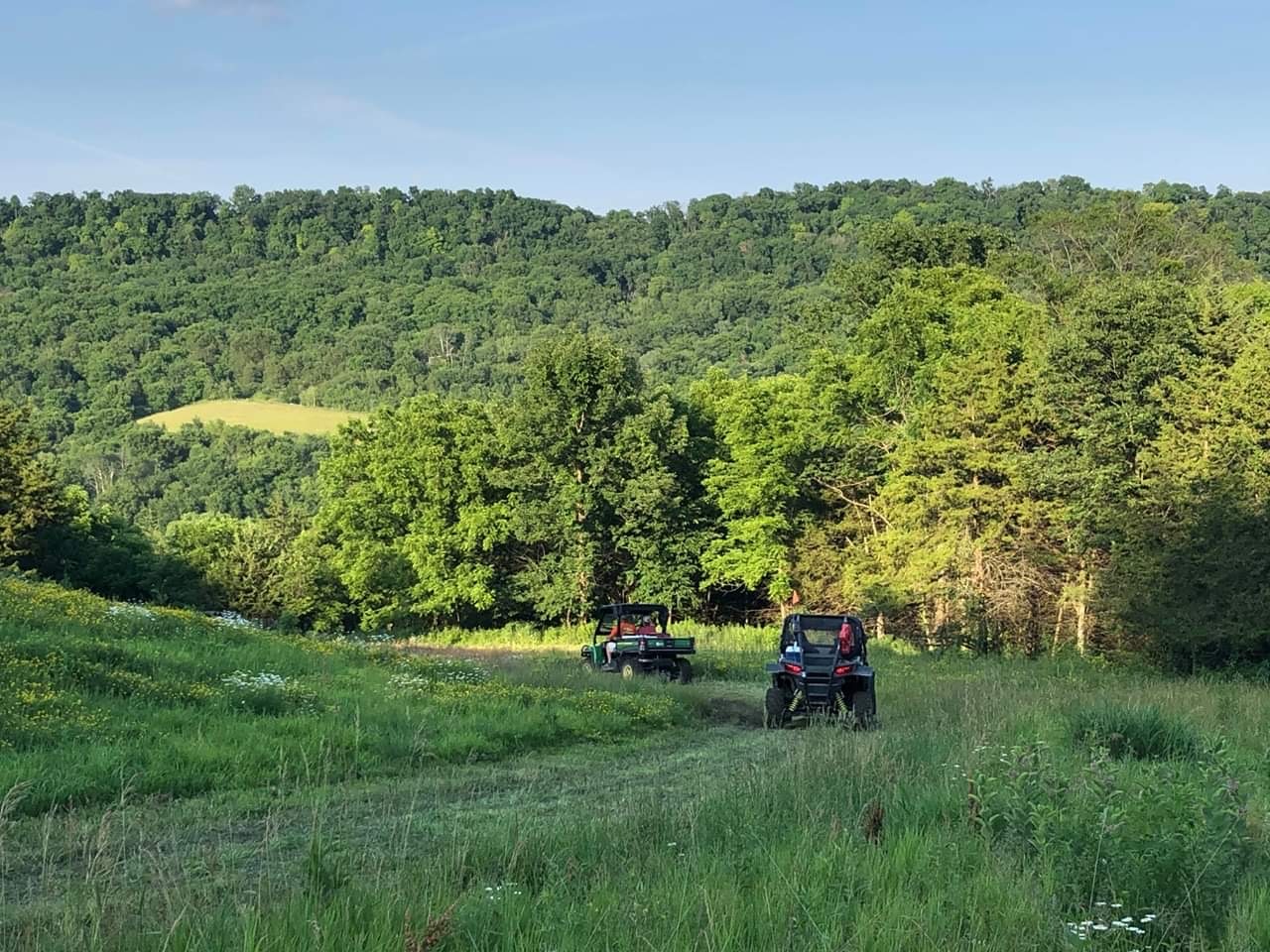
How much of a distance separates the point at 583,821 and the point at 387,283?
163364mm

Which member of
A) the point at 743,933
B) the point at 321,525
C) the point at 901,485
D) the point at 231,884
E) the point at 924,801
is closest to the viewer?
the point at 743,933

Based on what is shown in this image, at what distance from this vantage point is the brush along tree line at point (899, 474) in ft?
89.2

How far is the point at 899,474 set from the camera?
37344 millimetres

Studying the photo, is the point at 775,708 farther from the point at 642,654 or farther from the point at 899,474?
the point at 899,474

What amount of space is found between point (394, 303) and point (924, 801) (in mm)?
153324

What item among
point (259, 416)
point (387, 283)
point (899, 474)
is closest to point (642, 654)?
point (899, 474)

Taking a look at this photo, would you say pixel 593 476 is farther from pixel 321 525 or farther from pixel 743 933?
pixel 743 933

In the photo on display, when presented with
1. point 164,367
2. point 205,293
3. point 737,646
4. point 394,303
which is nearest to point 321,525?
point 737,646

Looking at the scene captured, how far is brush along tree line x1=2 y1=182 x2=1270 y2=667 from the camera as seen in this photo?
2719 centimetres

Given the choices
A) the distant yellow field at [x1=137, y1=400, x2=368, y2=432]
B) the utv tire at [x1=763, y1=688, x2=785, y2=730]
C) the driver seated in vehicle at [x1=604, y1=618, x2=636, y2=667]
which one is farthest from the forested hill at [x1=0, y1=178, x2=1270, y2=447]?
the utv tire at [x1=763, y1=688, x2=785, y2=730]

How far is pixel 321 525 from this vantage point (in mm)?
50344

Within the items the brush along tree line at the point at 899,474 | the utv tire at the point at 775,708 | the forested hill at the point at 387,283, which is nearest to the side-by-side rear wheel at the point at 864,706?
the utv tire at the point at 775,708

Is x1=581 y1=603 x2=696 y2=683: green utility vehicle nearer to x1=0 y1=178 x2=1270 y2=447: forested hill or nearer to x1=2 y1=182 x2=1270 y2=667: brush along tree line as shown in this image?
x1=2 y1=182 x2=1270 y2=667: brush along tree line

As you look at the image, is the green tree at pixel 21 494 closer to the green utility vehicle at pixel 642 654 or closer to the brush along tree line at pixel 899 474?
the brush along tree line at pixel 899 474
